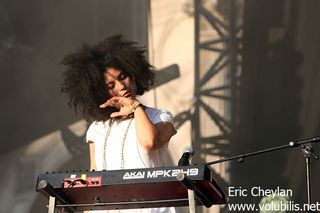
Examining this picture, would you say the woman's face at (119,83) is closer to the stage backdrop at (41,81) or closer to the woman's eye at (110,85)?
the woman's eye at (110,85)

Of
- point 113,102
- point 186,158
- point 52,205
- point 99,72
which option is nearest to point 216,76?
point 99,72

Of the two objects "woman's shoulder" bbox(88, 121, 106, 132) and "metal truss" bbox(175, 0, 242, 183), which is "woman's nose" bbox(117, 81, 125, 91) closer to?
"woman's shoulder" bbox(88, 121, 106, 132)

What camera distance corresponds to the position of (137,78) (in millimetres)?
2873

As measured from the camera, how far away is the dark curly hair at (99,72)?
9.33 feet

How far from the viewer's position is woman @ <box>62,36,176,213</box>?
2.60 meters

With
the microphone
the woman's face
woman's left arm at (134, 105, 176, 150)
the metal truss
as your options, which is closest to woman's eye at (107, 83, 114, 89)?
the woman's face

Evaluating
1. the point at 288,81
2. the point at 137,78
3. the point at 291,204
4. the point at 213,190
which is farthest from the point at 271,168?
the point at 213,190

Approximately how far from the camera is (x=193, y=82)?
14.2 feet

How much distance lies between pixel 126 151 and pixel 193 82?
1.76 m

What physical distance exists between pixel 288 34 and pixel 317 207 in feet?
3.29

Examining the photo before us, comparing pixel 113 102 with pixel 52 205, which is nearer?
pixel 52 205

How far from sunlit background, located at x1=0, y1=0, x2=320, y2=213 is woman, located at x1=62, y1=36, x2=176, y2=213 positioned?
52.7 inches

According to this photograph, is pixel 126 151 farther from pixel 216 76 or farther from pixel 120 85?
pixel 216 76

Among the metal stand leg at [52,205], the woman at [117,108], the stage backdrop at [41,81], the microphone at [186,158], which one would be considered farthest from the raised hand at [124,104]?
the stage backdrop at [41,81]
